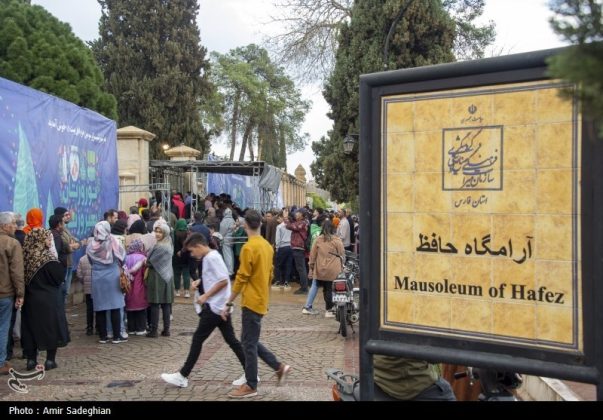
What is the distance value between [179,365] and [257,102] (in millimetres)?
41870

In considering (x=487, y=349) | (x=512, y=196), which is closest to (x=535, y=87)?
(x=512, y=196)

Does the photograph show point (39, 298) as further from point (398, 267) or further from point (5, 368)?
point (398, 267)

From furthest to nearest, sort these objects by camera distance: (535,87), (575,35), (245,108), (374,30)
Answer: (245,108) → (374,30) → (535,87) → (575,35)

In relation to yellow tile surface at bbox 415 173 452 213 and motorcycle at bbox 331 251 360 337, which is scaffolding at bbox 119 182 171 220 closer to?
motorcycle at bbox 331 251 360 337

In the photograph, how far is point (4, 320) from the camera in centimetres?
721

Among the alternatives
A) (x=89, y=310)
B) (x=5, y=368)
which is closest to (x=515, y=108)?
(x=5, y=368)

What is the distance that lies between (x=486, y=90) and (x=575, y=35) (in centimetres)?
145

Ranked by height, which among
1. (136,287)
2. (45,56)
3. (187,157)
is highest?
(45,56)

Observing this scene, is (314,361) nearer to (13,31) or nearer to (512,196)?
(512,196)

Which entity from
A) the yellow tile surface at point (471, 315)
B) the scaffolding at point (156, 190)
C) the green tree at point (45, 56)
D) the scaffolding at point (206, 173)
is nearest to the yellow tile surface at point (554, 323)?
Answer: the yellow tile surface at point (471, 315)

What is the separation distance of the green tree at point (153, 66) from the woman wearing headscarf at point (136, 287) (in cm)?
2451

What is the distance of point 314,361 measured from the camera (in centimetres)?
802

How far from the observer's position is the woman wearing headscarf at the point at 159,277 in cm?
942

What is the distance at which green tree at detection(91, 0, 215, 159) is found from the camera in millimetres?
33781
